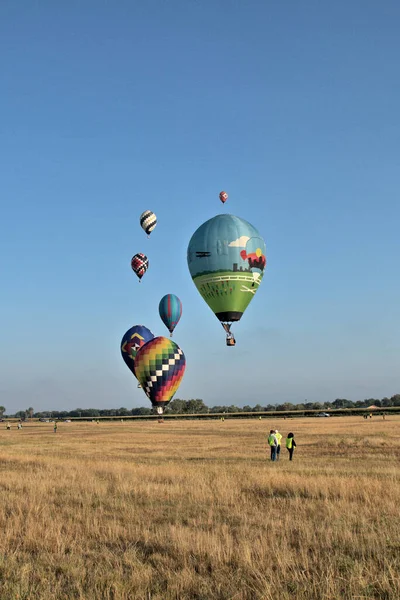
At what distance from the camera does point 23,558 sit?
9.26 metres

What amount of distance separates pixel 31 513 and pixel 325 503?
22.0ft

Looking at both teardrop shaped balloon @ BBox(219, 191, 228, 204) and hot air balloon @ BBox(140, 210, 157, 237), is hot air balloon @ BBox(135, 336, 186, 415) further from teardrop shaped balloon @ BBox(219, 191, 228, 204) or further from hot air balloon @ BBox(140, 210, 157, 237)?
teardrop shaped balloon @ BBox(219, 191, 228, 204)

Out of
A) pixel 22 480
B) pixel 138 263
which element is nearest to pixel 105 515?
pixel 22 480

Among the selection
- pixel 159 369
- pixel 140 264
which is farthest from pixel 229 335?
pixel 140 264

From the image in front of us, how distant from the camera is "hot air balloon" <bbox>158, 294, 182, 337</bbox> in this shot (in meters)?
87.4

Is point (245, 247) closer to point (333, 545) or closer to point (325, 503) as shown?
point (325, 503)

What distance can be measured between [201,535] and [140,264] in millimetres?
79724

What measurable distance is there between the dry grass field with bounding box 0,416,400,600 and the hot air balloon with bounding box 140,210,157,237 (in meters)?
61.5

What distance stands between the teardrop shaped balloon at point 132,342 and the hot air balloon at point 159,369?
17.9 m

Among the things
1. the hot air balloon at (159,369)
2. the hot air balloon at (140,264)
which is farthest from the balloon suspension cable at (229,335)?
the hot air balloon at (140,264)

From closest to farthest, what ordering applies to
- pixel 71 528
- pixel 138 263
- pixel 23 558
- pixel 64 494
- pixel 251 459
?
pixel 23 558 → pixel 71 528 → pixel 64 494 → pixel 251 459 → pixel 138 263

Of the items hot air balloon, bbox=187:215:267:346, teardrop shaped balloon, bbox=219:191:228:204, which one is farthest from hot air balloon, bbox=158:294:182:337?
hot air balloon, bbox=187:215:267:346

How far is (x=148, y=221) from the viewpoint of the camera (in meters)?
79.4

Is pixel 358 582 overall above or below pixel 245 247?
below
